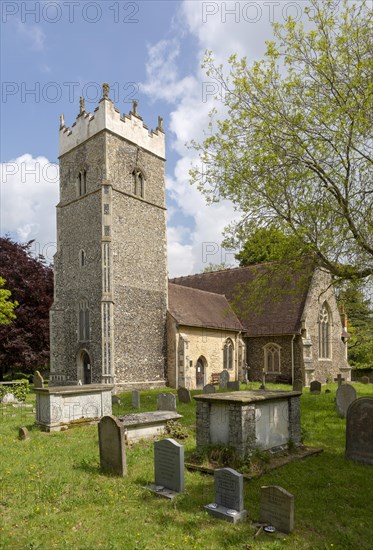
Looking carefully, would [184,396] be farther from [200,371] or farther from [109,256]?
[109,256]

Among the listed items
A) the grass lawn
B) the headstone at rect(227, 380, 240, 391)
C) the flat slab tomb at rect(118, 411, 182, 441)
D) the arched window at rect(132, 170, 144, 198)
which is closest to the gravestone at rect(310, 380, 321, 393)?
the headstone at rect(227, 380, 240, 391)

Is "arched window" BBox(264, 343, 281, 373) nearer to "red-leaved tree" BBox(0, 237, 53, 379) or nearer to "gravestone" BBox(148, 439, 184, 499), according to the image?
"red-leaved tree" BBox(0, 237, 53, 379)

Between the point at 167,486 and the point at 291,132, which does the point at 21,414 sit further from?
the point at 291,132

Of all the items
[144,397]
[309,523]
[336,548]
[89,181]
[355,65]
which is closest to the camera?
[336,548]

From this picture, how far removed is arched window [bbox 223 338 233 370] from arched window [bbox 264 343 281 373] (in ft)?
6.56

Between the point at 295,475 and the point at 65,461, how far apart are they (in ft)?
13.9

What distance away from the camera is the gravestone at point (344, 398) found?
38.3 ft

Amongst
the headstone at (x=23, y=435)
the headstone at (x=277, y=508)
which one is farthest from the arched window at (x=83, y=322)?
the headstone at (x=277, y=508)

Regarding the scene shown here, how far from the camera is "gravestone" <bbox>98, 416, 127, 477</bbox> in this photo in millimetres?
7211

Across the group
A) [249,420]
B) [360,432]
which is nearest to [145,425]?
[249,420]

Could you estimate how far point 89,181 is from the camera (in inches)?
888

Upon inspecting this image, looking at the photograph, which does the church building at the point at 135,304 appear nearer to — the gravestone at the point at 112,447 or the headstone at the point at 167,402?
the headstone at the point at 167,402

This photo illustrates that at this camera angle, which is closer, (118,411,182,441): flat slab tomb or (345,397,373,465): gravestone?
(345,397,373,465): gravestone

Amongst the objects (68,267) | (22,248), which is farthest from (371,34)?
(22,248)
